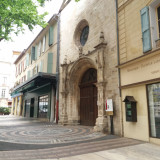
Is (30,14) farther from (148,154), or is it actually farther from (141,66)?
(148,154)

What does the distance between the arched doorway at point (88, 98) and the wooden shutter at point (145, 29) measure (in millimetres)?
4475

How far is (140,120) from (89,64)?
199 inches

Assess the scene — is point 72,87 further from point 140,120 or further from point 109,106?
point 140,120

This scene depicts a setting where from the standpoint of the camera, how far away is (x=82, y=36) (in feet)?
37.8

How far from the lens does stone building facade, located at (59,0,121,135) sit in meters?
8.02

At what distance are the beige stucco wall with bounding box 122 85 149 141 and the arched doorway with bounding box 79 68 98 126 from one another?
342 centimetres

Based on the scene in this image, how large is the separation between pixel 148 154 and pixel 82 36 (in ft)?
29.2

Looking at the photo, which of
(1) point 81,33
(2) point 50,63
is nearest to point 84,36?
(1) point 81,33

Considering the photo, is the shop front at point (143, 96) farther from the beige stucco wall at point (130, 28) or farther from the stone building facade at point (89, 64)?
the stone building facade at point (89, 64)

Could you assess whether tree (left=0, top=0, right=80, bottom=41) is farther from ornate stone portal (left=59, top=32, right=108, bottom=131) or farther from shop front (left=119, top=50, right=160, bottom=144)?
shop front (left=119, top=50, right=160, bottom=144)

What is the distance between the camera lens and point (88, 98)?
1069 cm

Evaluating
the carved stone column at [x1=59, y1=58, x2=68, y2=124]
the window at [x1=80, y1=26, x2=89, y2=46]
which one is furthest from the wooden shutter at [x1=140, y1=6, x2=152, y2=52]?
the carved stone column at [x1=59, y1=58, x2=68, y2=124]

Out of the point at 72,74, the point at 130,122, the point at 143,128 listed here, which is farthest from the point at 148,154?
the point at 72,74

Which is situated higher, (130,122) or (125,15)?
(125,15)
